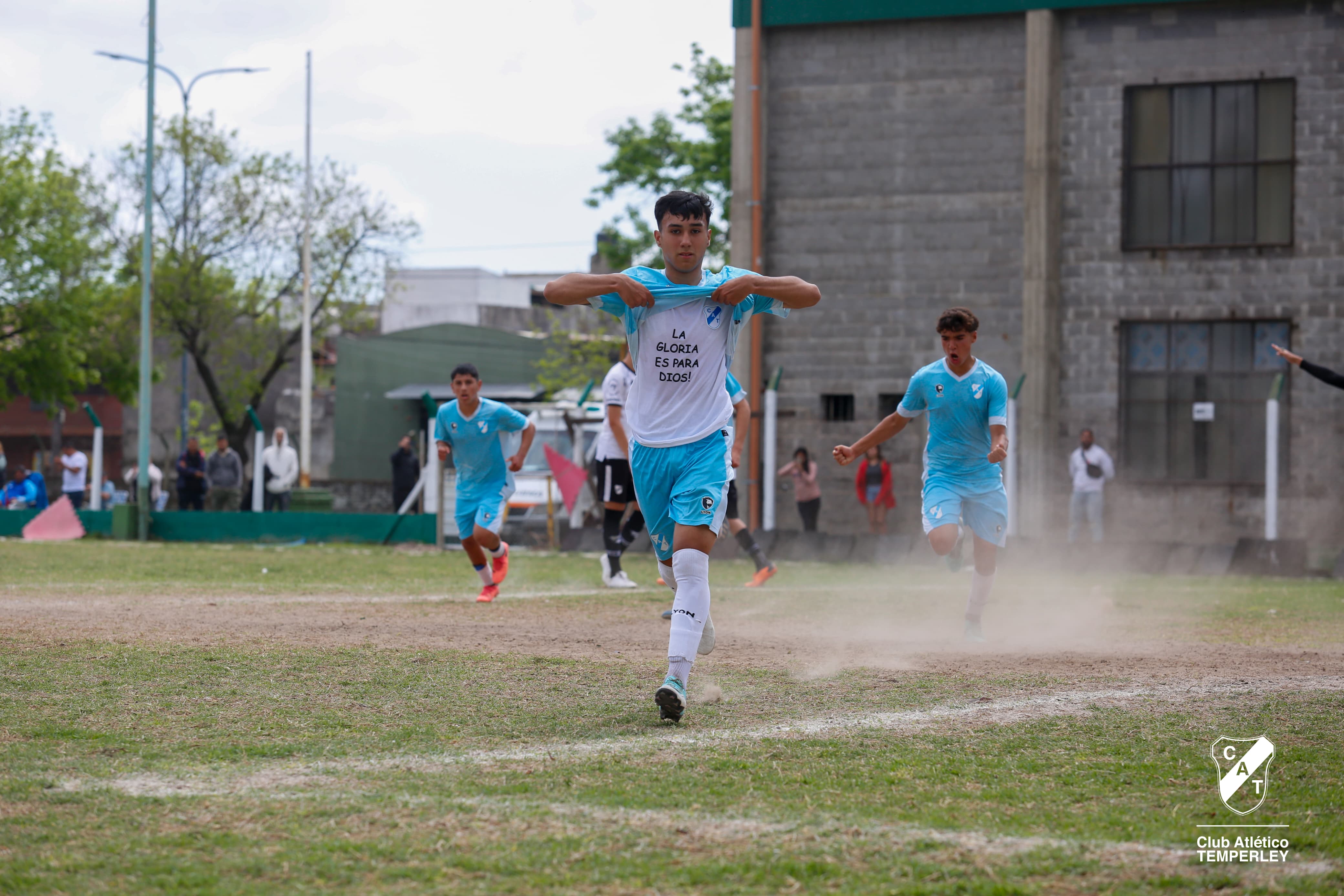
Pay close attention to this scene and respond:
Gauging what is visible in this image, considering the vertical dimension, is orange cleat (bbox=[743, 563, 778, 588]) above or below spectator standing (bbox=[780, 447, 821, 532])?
below

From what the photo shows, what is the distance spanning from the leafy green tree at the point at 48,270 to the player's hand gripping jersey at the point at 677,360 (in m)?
41.1

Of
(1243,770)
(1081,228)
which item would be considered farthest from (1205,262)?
(1243,770)

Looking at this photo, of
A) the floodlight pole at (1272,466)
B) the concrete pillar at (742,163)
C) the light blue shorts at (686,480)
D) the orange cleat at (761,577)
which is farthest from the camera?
the concrete pillar at (742,163)

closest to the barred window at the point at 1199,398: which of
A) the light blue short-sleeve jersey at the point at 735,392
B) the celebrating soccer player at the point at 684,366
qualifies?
the light blue short-sleeve jersey at the point at 735,392

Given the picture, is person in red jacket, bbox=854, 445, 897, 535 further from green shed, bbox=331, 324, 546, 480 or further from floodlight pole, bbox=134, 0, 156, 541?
green shed, bbox=331, 324, 546, 480

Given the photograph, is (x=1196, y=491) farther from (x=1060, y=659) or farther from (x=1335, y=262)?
(x=1060, y=659)

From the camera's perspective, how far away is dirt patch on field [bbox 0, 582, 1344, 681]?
7836mm

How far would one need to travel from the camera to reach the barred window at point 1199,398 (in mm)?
23156

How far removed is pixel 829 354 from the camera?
2528 cm

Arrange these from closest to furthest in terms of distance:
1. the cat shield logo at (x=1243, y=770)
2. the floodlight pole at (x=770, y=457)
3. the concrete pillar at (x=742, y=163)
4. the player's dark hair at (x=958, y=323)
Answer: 1. the cat shield logo at (x=1243, y=770)
2. the player's dark hair at (x=958, y=323)
3. the floodlight pole at (x=770, y=457)
4. the concrete pillar at (x=742, y=163)

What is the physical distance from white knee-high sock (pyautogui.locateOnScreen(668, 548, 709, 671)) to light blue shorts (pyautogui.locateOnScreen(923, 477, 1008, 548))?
3.44 m

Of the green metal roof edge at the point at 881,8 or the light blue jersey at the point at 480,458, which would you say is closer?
the light blue jersey at the point at 480,458

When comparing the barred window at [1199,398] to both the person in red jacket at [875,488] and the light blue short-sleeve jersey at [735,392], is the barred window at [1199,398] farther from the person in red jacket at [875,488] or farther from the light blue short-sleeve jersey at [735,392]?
the light blue short-sleeve jersey at [735,392]

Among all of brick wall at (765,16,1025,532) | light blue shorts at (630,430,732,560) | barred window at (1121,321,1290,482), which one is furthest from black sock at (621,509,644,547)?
barred window at (1121,321,1290,482)
